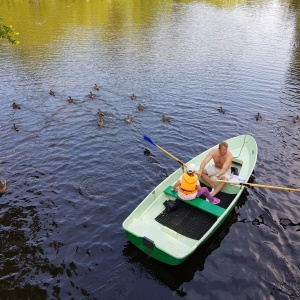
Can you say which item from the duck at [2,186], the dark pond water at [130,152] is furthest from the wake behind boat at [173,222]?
the duck at [2,186]

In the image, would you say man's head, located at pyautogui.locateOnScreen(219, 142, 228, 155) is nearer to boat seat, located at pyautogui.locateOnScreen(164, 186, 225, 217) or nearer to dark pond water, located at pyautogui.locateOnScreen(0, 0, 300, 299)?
boat seat, located at pyautogui.locateOnScreen(164, 186, 225, 217)

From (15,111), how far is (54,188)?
33.4 feet

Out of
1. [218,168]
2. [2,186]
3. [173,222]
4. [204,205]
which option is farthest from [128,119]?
[173,222]

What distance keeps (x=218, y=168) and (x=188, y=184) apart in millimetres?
2738

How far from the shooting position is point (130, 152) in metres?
17.1

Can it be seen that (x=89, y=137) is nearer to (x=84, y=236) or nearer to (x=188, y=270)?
(x=84, y=236)

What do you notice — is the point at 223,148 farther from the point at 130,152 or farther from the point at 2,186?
the point at 2,186

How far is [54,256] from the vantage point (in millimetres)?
10695

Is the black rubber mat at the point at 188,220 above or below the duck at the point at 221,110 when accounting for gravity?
below

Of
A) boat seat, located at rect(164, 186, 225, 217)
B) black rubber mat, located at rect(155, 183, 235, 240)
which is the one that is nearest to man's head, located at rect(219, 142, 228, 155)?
black rubber mat, located at rect(155, 183, 235, 240)

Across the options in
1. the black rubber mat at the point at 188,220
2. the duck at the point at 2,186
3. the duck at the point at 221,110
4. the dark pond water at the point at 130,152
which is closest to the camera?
the dark pond water at the point at 130,152

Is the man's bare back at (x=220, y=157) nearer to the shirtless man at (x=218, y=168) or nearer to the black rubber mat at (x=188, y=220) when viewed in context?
the shirtless man at (x=218, y=168)

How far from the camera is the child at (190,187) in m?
11.5

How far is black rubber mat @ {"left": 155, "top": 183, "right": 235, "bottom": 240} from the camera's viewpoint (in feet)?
35.8
